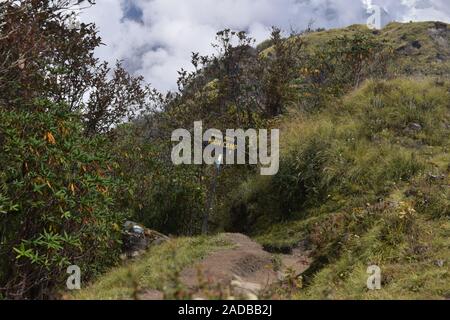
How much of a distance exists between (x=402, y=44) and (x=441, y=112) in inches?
2061

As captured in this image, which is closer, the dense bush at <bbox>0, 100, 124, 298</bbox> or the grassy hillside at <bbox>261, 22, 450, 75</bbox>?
the dense bush at <bbox>0, 100, 124, 298</bbox>

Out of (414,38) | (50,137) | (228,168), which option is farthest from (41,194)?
(414,38)

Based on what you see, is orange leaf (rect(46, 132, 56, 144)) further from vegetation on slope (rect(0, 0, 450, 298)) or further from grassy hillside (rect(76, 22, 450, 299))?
grassy hillside (rect(76, 22, 450, 299))

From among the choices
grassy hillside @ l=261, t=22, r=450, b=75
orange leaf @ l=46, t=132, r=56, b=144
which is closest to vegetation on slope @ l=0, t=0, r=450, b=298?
orange leaf @ l=46, t=132, r=56, b=144

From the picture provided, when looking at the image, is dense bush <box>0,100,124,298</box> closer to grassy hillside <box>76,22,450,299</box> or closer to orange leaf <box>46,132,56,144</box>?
orange leaf <box>46,132,56,144</box>

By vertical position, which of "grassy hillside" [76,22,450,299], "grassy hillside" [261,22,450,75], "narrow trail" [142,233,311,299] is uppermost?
"grassy hillside" [261,22,450,75]

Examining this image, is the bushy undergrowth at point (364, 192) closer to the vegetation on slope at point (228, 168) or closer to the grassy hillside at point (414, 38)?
the vegetation on slope at point (228, 168)

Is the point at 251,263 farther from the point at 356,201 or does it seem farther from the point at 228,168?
the point at 228,168

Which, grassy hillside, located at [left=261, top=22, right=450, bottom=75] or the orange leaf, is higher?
grassy hillside, located at [left=261, top=22, right=450, bottom=75]

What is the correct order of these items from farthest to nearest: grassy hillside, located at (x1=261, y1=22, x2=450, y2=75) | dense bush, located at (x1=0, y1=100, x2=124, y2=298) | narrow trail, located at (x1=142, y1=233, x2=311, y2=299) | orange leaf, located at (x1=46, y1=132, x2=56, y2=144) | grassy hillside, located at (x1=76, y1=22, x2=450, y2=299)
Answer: grassy hillside, located at (x1=261, y1=22, x2=450, y2=75) → narrow trail, located at (x1=142, y1=233, x2=311, y2=299) → grassy hillside, located at (x1=76, y1=22, x2=450, y2=299) → orange leaf, located at (x1=46, y1=132, x2=56, y2=144) → dense bush, located at (x1=0, y1=100, x2=124, y2=298)

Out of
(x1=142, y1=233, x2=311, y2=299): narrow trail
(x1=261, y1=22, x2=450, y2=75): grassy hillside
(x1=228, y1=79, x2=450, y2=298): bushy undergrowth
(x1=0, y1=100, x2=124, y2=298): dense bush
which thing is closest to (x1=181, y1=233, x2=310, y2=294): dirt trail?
(x1=142, y1=233, x2=311, y2=299): narrow trail

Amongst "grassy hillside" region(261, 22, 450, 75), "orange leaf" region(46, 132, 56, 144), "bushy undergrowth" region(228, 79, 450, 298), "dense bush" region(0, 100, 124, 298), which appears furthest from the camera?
"grassy hillside" region(261, 22, 450, 75)

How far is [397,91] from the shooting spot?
1650 cm

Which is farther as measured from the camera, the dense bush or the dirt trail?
the dirt trail
